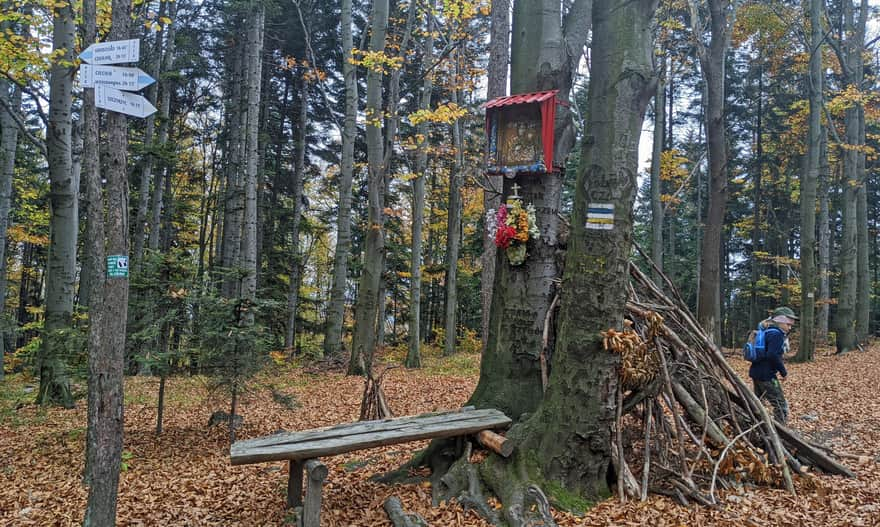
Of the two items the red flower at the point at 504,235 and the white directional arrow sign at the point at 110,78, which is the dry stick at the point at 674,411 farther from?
the white directional arrow sign at the point at 110,78

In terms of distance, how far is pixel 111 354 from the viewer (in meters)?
3.39

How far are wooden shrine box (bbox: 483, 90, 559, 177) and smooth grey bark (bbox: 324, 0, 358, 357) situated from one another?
24.4ft

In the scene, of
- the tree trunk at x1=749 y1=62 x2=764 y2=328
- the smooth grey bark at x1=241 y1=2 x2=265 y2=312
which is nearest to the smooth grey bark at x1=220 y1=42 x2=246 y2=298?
the smooth grey bark at x1=241 y1=2 x2=265 y2=312

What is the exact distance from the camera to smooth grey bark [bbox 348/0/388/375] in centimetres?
1058

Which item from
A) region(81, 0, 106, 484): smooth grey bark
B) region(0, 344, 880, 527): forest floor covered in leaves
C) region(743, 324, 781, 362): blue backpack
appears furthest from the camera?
region(743, 324, 781, 362): blue backpack

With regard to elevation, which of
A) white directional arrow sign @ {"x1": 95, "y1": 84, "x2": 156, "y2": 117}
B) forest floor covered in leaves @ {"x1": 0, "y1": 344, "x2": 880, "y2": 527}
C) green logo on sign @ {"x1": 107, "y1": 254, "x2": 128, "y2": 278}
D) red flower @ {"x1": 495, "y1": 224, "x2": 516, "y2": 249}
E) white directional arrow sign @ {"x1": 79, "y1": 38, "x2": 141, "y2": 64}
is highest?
white directional arrow sign @ {"x1": 79, "y1": 38, "x2": 141, "y2": 64}

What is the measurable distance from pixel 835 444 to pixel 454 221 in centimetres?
1271

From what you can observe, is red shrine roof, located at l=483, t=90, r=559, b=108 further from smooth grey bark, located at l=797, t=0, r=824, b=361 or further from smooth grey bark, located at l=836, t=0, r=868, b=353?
smooth grey bark, located at l=836, t=0, r=868, b=353

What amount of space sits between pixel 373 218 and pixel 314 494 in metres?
7.55

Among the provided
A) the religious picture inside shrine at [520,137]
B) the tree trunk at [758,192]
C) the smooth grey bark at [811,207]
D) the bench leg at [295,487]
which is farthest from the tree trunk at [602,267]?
the tree trunk at [758,192]

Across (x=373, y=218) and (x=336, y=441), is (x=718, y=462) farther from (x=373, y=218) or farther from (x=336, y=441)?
(x=373, y=218)

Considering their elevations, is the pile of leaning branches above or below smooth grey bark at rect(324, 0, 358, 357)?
below

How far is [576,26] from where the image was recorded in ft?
19.2

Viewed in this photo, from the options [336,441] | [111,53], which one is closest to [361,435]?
[336,441]
